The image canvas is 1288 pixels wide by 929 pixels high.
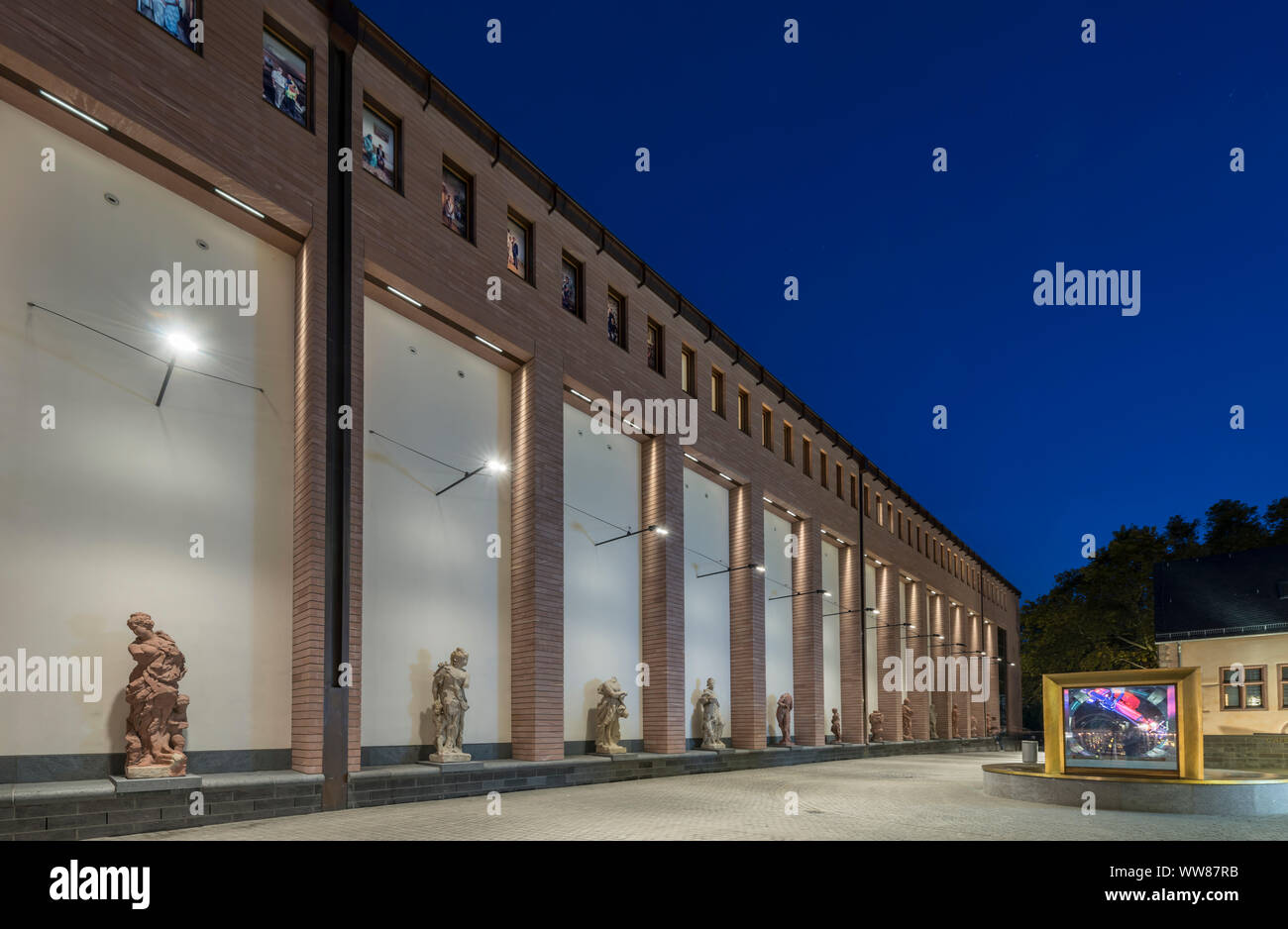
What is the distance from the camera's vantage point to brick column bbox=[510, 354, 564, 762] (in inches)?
814

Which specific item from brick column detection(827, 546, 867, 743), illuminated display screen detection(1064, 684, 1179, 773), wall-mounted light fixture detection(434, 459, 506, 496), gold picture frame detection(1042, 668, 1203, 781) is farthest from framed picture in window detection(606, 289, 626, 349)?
brick column detection(827, 546, 867, 743)

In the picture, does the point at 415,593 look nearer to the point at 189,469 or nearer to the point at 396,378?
the point at 396,378

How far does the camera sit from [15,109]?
42.4 feet

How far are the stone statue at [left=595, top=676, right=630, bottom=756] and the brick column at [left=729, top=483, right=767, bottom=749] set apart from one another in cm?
803

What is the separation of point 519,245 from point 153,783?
1391cm

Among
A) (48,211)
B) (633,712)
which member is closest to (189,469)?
(48,211)

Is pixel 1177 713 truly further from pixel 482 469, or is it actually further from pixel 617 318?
pixel 617 318

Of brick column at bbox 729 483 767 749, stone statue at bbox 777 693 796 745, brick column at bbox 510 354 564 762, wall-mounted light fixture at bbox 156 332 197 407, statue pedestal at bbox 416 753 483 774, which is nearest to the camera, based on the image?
wall-mounted light fixture at bbox 156 332 197 407

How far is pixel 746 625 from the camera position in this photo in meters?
31.4

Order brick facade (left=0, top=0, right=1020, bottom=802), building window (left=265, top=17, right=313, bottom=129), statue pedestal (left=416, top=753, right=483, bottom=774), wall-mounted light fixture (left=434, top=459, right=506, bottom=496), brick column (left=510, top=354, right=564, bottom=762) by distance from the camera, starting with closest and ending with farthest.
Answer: brick facade (left=0, top=0, right=1020, bottom=802) < building window (left=265, top=17, right=313, bottom=129) < statue pedestal (left=416, top=753, right=483, bottom=774) < wall-mounted light fixture (left=434, top=459, right=506, bottom=496) < brick column (left=510, top=354, right=564, bottom=762)

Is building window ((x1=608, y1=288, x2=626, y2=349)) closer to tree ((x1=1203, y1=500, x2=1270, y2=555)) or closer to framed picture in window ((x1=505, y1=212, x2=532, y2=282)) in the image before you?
framed picture in window ((x1=505, y1=212, x2=532, y2=282))

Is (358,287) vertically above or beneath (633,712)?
above

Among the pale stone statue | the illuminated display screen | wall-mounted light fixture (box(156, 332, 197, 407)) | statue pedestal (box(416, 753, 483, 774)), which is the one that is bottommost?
the pale stone statue
